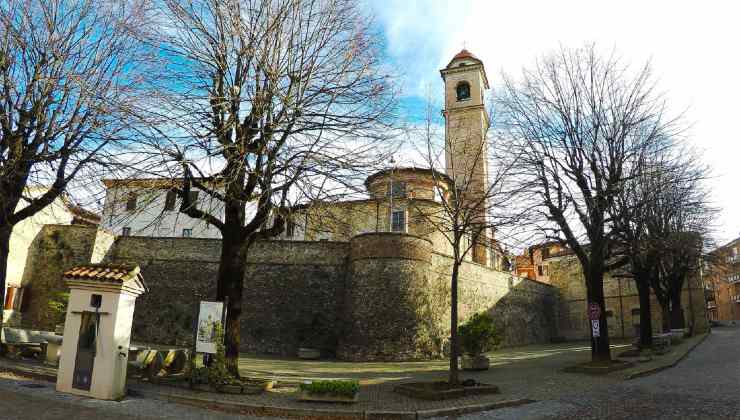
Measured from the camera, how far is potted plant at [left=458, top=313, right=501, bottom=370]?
16062mm

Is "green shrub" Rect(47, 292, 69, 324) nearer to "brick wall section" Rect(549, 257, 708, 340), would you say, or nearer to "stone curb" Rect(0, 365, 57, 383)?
"stone curb" Rect(0, 365, 57, 383)

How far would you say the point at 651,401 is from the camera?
8.99 meters

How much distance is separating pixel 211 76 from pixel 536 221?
1108 cm

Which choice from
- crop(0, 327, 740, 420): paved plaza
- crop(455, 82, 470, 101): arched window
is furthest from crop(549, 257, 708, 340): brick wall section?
crop(0, 327, 740, 420): paved plaza

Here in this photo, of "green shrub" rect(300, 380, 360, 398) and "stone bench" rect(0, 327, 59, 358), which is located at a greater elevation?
"stone bench" rect(0, 327, 59, 358)

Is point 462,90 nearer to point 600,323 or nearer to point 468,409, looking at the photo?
point 600,323

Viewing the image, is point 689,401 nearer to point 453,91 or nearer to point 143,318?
point 143,318

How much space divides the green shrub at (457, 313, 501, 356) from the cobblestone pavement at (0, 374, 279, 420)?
31.8 feet

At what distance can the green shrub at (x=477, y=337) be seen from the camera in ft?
53.4

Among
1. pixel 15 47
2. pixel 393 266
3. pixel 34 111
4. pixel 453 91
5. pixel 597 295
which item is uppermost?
pixel 453 91

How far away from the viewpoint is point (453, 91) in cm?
4044

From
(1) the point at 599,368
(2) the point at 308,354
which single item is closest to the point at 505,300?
(2) the point at 308,354

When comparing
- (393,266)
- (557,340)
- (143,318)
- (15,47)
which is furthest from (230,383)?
(557,340)

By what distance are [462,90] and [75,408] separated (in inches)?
1495
